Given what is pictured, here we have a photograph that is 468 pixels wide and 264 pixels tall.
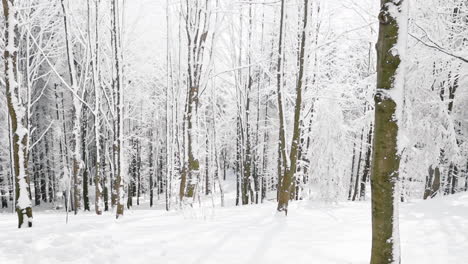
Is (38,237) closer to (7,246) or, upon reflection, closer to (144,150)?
(7,246)

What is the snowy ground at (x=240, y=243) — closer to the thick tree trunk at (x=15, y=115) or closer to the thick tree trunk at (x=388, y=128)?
the thick tree trunk at (x=388, y=128)

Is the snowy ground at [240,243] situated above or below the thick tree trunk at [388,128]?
below

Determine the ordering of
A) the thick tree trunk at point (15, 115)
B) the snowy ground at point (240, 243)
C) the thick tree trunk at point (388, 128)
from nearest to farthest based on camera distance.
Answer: the thick tree trunk at point (388, 128), the snowy ground at point (240, 243), the thick tree trunk at point (15, 115)

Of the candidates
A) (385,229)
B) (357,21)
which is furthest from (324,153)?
(385,229)

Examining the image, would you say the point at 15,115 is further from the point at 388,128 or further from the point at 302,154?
the point at 302,154

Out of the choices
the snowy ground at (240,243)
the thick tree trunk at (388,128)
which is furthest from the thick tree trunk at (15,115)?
the thick tree trunk at (388,128)

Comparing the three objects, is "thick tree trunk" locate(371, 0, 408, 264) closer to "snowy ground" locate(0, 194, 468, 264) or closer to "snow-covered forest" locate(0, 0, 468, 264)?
"snow-covered forest" locate(0, 0, 468, 264)

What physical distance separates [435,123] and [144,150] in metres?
26.5

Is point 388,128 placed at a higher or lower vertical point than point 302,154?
higher

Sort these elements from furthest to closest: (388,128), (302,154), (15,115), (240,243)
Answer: (302,154) → (15,115) → (240,243) → (388,128)

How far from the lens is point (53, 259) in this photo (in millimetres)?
4137

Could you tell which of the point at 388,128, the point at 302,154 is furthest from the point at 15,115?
the point at 302,154

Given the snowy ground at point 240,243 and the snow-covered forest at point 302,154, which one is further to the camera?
the snowy ground at point 240,243

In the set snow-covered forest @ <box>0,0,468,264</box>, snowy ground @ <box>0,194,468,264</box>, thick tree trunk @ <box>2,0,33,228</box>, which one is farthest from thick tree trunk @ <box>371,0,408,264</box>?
thick tree trunk @ <box>2,0,33,228</box>
